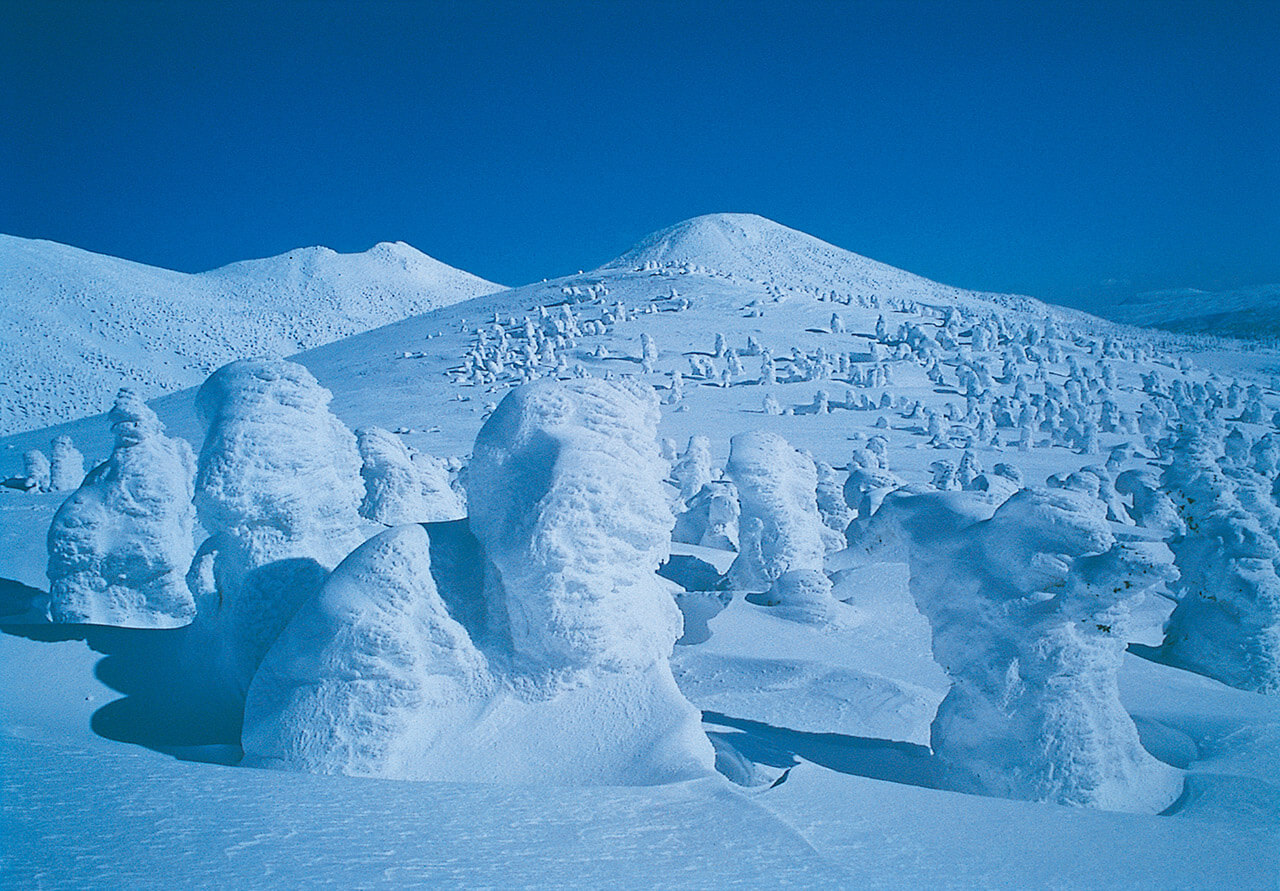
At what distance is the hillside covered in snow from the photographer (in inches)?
107

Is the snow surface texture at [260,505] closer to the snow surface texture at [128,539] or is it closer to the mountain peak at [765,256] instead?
the snow surface texture at [128,539]

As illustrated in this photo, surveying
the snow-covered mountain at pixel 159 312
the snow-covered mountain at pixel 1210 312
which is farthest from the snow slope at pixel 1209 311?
the snow-covered mountain at pixel 159 312

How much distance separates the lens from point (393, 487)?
10086mm

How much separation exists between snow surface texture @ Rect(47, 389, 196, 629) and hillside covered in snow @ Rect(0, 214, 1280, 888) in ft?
0.10

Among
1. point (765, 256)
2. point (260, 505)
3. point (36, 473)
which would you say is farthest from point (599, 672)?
point (765, 256)

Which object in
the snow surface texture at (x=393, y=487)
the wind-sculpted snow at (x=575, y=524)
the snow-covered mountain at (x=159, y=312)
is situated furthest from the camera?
the snow-covered mountain at (x=159, y=312)

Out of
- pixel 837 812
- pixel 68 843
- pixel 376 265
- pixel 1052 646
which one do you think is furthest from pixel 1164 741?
pixel 376 265

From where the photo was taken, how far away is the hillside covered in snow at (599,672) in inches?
107

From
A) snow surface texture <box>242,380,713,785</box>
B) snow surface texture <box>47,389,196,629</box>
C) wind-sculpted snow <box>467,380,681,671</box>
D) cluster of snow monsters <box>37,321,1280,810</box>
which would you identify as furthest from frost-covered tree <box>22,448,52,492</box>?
wind-sculpted snow <box>467,380,681,671</box>

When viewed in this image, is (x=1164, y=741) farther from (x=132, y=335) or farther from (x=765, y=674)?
(x=132, y=335)

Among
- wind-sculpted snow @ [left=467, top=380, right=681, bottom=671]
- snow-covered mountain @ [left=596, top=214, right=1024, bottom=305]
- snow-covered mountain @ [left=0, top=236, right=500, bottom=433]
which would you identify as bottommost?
wind-sculpted snow @ [left=467, top=380, right=681, bottom=671]

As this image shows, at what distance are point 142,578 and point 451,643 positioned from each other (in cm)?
497

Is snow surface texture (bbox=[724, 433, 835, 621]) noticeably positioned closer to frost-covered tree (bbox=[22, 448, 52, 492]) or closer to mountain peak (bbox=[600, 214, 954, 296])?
frost-covered tree (bbox=[22, 448, 52, 492])

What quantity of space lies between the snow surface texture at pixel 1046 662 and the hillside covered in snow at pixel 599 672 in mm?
21
